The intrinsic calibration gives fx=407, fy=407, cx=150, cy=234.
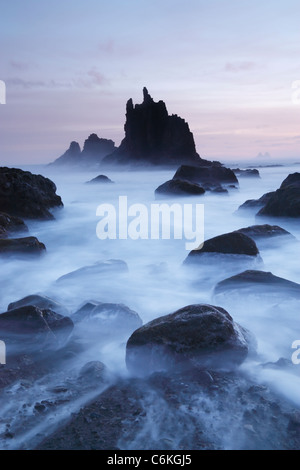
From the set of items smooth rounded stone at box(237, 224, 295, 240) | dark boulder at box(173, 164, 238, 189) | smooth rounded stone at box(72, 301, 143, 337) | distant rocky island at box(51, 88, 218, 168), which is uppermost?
distant rocky island at box(51, 88, 218, 168)

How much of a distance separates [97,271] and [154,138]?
79330 millimetres

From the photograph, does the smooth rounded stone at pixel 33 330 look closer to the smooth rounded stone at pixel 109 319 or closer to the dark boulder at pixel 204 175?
the smooth rounded stone at pixel 109 319

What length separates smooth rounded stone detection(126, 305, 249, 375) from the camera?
3.46 meters

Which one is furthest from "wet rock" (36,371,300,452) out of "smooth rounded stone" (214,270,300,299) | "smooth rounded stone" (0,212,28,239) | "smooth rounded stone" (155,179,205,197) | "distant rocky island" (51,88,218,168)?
"distant rocky island" (51,88,218,168)

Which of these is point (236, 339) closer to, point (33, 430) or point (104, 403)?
point (104, 403)

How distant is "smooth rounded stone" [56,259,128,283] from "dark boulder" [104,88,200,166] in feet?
236

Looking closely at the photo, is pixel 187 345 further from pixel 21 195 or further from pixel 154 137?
pixel 154 137

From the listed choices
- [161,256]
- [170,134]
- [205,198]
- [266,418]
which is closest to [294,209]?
[161,256]

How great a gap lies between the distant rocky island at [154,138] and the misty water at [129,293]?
67413 mm

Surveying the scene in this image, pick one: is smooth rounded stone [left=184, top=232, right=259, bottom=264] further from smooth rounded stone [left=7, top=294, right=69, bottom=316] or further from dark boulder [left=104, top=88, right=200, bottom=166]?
dark boulder [left=104, top=88, right=200, bottom=166]

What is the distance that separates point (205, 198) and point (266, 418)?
1672cm

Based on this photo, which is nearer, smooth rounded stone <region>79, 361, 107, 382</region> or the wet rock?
the wet rock

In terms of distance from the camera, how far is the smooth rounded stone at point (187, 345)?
11.3 feet

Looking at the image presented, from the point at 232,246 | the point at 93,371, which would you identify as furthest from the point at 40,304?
the point at 232,246
